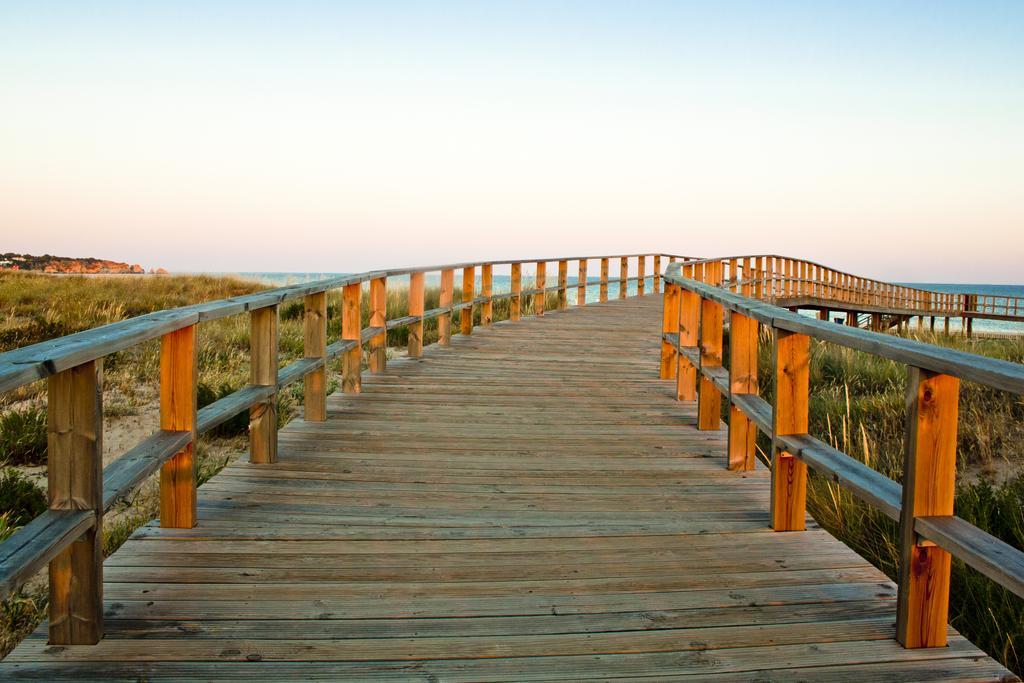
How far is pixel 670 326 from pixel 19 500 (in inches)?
227

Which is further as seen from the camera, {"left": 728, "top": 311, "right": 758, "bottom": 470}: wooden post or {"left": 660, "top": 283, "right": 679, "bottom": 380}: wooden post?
{"left": 660, "top": 283, "right": 679, "bottom": 380}: wooden post

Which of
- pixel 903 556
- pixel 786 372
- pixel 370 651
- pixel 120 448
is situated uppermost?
pixel 786 372

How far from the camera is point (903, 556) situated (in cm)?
258

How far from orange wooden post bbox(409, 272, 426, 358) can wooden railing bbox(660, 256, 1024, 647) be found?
364 cm

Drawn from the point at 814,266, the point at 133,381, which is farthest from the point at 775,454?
the point at 814,266

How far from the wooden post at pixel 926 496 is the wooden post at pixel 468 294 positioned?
8392 mm

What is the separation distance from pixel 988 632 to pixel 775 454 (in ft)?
3.53

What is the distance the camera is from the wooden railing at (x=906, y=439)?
7.52 ft

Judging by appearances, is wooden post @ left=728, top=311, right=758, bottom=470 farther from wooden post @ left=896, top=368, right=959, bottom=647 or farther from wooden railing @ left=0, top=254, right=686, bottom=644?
wooden railing @ left=0, top=254, right=686, bottom=644

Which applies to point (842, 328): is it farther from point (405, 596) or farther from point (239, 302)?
point (239, 302)

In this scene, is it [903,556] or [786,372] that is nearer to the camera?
[903,556]

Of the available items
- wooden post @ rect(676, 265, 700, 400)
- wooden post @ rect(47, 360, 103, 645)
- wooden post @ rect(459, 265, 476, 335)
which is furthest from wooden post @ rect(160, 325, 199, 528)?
Answer: wooden post @ rect(459, 265, 476, 335)

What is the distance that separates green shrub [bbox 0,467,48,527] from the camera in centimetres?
511

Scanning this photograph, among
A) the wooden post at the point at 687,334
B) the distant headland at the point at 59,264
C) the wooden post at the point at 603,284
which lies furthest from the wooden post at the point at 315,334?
the distant headland at the point at 59,264
